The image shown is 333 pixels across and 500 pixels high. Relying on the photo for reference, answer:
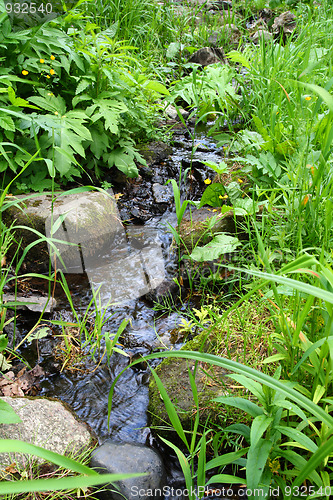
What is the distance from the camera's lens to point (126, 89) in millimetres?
3516

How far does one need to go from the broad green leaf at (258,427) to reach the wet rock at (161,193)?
2780 mm

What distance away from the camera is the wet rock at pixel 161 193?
148 inches

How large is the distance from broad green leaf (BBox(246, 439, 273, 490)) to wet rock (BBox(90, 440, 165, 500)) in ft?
1.70

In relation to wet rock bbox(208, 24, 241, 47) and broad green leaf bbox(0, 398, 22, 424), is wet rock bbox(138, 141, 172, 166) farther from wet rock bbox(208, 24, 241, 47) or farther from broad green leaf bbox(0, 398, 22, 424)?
wet rock bbox(208, 24, 241, 47)

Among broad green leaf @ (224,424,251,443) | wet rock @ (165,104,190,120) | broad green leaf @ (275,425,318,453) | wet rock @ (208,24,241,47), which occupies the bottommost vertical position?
broad green leaf @ (224,424,251,443)

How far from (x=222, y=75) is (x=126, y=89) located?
1224 mm

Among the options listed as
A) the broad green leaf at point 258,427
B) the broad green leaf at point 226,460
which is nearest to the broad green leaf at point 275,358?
the broad green leaf at point 258,427

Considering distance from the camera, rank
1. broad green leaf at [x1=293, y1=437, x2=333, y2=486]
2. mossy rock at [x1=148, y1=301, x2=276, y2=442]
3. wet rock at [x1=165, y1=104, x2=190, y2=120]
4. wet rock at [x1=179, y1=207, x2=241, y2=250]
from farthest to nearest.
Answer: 1. wet rock at [x1=165, y1=104, x2=190, y2=120]
2. wet rock at [x1=179, y1=207, x2=241, y2=250]
3. mossy rock at [x1=148, y1=301, x2=276, y2=442]
4. broad green leaf at [x1=293, y1=437, x2=333, y2=486]

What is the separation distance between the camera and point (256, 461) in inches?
45.3

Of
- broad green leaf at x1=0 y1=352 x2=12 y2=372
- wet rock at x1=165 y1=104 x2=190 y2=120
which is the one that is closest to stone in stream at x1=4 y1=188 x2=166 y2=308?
broad green leaf at x1=0 y1=352 x2=12 y2=372

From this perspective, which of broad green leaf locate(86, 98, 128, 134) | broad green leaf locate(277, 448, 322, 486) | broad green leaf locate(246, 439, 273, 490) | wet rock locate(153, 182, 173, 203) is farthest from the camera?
wet rock locate(153, 182, 173, 203)

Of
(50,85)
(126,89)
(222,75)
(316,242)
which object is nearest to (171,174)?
(126,89)

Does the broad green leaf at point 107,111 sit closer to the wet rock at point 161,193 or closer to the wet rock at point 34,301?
the wet rock at point 161,193

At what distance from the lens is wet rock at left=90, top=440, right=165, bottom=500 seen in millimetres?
1482
